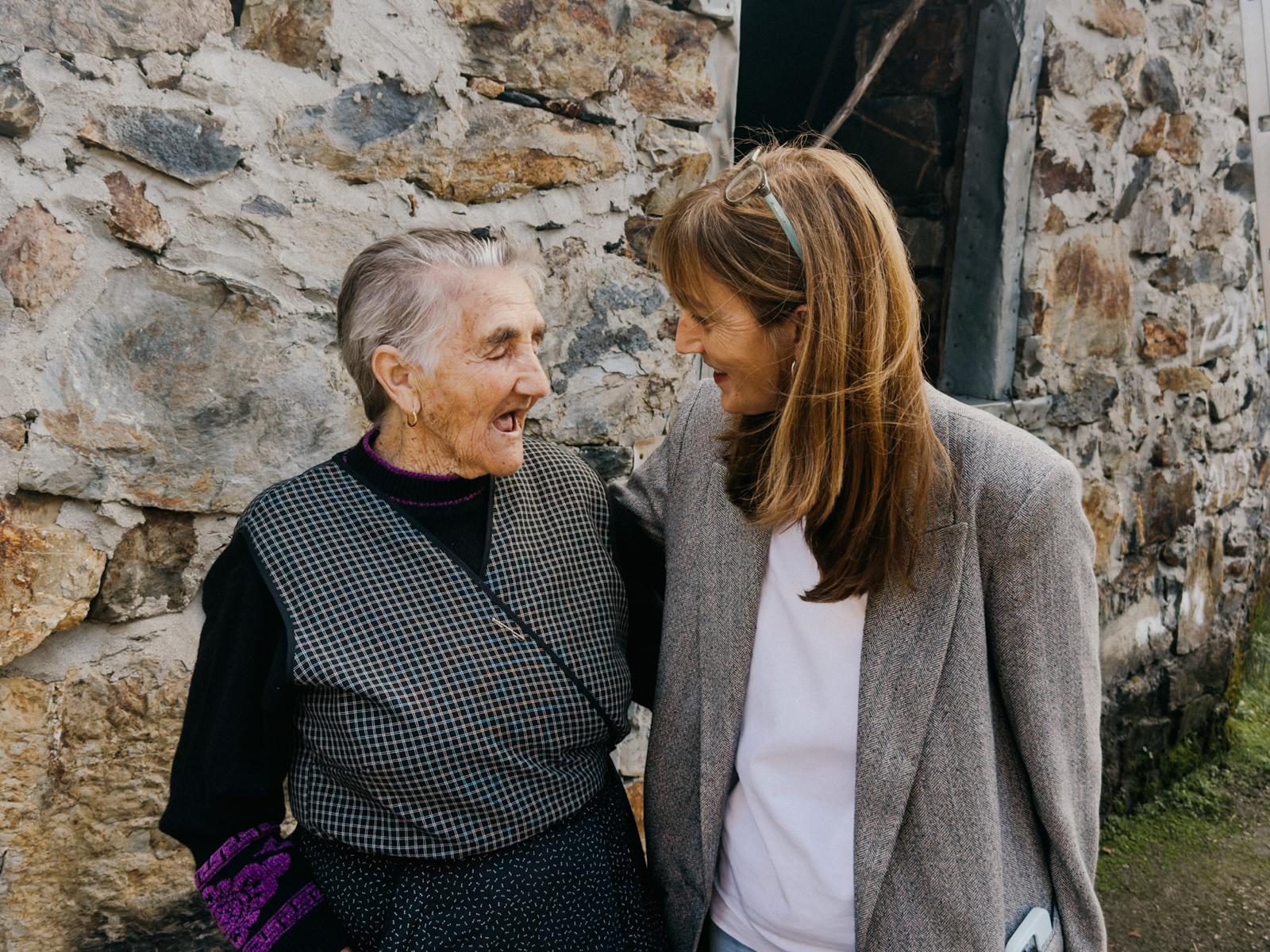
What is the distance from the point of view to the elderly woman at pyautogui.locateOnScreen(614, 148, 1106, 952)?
1.35 metres

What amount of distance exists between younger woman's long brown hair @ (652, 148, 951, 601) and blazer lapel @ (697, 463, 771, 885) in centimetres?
11

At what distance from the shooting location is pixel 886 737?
1.37m

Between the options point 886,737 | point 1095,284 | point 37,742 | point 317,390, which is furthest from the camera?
point 1095,284

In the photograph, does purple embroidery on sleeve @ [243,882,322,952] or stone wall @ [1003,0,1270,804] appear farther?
stone wall @ [1003,0,1270,804]

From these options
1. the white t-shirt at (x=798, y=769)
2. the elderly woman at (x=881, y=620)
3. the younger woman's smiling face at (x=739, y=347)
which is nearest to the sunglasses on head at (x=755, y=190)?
the elderly woman at (x=881, y=620)

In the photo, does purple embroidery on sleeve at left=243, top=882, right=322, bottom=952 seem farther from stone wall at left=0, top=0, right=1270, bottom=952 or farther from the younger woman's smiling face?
the younger woman's smiling face

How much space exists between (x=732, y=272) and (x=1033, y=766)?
748 millimetres

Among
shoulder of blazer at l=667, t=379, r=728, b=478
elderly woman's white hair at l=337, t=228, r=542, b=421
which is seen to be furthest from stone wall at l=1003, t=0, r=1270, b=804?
elderly woman's white hair at l=337, t=228, r=542, b=421

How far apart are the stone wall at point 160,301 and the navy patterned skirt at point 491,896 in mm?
429

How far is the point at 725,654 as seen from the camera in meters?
1.49

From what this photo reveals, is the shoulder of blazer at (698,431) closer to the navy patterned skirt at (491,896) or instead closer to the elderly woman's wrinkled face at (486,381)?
the elderly woman's wrinkled face at (486,381)

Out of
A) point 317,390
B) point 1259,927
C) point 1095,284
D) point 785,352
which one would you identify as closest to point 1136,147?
point 1095,284

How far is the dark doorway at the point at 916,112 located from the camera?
10.3 feet

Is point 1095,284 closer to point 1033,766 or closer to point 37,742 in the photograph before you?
point 1033,766
